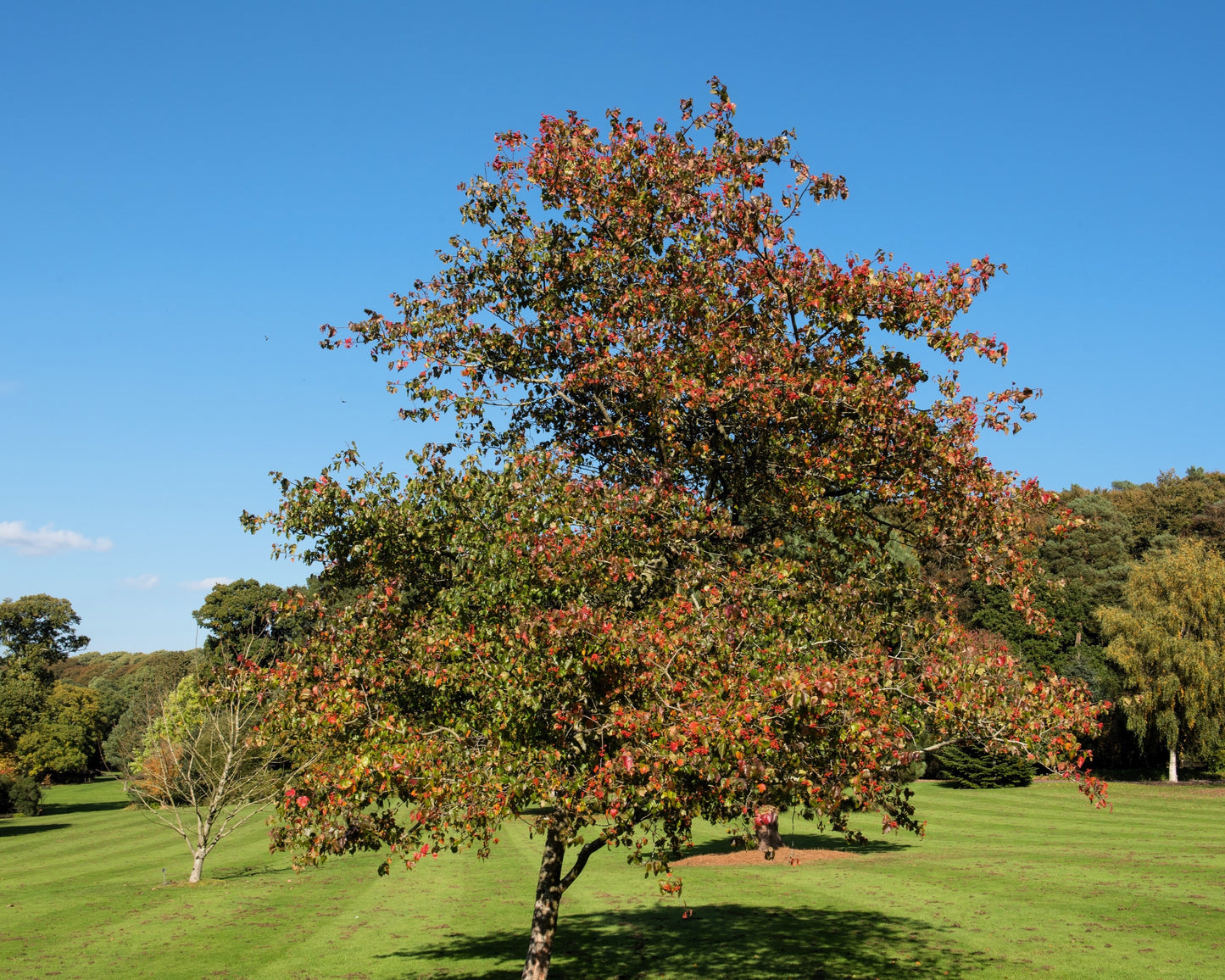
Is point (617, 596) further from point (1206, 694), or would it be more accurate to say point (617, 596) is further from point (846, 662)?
point (1206, 694)

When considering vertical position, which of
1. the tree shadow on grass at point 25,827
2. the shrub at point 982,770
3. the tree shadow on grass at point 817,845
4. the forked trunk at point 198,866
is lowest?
the tree shadow on grass at point 25,827

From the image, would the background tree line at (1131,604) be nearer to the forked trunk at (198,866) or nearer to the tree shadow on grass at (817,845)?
the tree shadow on grass at (817,845)

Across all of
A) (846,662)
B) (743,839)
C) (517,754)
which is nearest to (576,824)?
(517,754)

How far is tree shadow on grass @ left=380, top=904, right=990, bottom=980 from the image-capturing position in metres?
17.2

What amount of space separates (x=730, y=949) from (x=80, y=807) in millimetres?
70894

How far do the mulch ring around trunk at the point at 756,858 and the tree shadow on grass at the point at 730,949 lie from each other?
839 centimetres

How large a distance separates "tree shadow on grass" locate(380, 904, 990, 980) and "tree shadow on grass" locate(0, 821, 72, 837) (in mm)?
45907

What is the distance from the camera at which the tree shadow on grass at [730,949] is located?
17203 millimetres

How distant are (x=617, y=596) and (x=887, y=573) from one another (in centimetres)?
423

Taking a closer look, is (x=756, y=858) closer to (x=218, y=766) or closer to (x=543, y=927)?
(x=218, y=766)

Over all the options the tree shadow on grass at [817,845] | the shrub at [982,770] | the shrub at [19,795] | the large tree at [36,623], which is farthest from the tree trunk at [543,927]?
the large tree at [36,623]

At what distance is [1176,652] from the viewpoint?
180 feet

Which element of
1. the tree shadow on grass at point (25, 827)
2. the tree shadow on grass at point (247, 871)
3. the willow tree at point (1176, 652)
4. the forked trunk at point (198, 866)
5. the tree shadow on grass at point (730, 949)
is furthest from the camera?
the willow tree at point (1176, 652)

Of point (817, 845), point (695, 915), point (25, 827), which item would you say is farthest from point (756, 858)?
point (25, 827)
